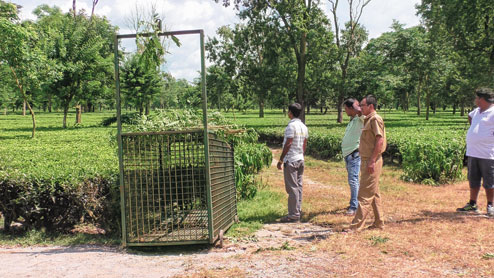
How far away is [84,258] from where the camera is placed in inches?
182

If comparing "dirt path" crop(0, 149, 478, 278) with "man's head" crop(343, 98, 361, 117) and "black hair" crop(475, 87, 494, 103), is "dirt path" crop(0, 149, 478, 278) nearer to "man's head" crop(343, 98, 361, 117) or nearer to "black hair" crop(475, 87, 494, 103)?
"man's head" crop(343, 98, 361, 117)

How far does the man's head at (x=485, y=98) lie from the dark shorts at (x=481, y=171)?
0.85m

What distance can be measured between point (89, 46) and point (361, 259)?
28.2 meters

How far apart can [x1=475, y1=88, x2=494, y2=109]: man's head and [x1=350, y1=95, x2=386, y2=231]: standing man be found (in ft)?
6.38

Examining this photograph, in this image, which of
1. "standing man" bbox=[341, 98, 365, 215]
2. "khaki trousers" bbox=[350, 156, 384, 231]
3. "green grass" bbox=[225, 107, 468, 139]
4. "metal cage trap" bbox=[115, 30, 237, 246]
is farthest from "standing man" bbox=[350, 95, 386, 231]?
"green grass" bbox=[225, 107, 468, 139]

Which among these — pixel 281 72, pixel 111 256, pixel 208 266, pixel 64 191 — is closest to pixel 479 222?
pixel 208 266

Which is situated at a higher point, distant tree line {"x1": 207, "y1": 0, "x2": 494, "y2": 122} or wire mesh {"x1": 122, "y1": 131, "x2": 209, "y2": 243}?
distant tree line {"x1": 207, "y1": 0, "x2": 494, "y2": 122}

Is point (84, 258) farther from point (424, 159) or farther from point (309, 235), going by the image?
point (424, 159)

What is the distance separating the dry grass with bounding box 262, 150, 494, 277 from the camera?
3.92 meters

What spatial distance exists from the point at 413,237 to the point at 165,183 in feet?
10.7

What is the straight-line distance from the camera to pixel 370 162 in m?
5.18

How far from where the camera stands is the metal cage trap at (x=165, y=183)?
473cm

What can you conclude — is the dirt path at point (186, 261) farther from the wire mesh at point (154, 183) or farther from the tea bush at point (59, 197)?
the tea bush at point (59, 197)

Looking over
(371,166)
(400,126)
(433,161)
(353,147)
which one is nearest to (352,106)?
(353,147)
